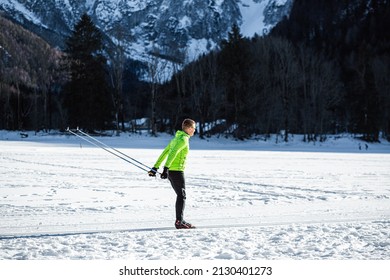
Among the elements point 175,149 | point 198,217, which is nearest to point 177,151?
point 175,149

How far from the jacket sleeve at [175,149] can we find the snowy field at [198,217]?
119 cm

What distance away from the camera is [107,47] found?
45.1m

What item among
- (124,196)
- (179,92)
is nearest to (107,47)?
(179,92)

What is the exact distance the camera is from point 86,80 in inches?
1751

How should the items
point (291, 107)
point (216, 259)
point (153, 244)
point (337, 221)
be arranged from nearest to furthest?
point (216, 259), point (153, 244), point (337, 221), point (291, 107)

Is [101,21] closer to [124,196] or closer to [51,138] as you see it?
[51,138]

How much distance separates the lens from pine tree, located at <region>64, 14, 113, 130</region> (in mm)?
44031

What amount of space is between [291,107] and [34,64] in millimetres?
33637

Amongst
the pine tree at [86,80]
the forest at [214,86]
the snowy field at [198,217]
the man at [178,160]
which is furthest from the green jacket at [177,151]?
the pine tree at [86,80]

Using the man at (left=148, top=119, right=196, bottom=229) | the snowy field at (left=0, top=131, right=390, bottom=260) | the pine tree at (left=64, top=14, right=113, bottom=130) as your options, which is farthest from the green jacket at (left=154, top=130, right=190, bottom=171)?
the pine tree at (left=64, top=14, right=113, bottom=130)

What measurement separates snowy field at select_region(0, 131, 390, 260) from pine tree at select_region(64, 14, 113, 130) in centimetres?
3023

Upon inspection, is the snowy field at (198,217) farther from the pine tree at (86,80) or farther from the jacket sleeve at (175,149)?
the pine tree at (86,80)

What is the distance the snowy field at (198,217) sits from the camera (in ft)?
17.5

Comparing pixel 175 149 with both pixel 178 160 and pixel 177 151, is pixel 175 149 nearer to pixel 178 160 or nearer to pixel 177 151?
pixel 177 151
